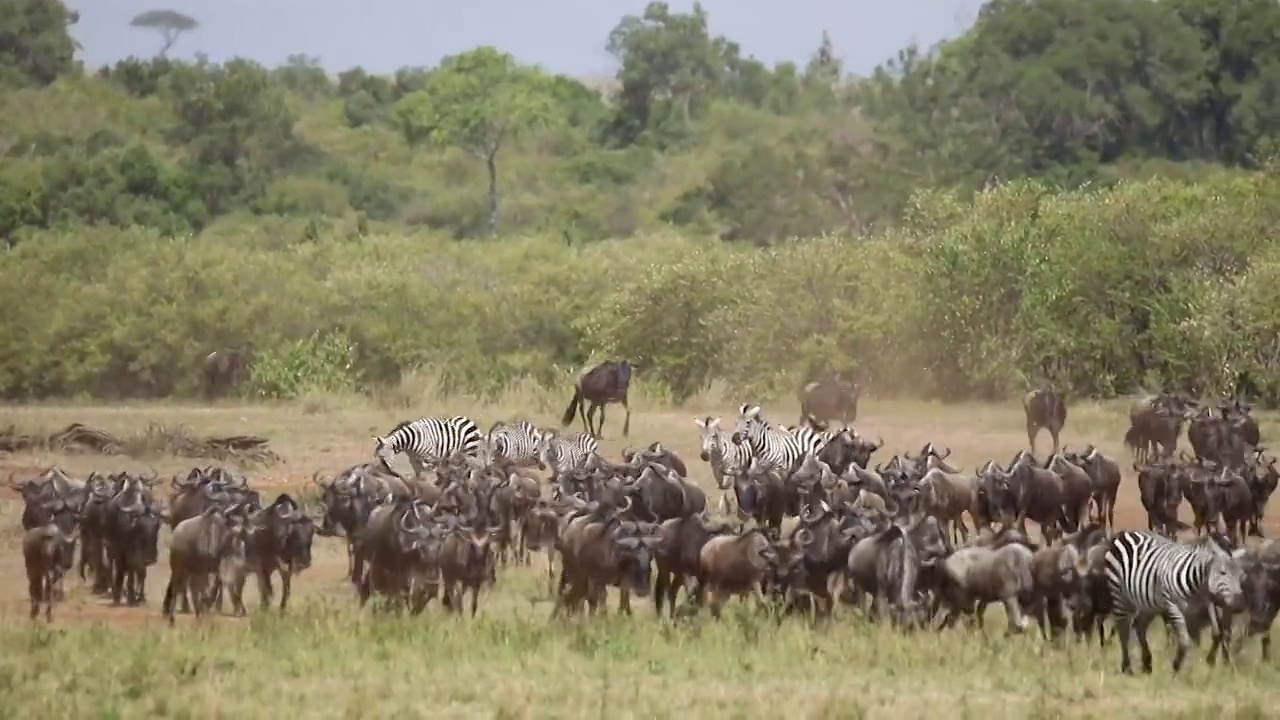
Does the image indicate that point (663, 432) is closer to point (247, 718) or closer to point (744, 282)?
point (744, 282)

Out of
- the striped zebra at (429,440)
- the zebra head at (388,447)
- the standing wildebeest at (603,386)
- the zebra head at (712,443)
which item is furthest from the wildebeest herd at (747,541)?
the standing wildebeest at (603,386)

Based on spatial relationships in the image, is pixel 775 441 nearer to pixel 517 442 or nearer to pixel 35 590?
pixel 517 442

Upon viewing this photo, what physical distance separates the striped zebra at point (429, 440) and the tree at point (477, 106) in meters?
41.1

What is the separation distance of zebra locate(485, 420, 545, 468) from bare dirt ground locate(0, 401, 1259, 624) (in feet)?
6.15

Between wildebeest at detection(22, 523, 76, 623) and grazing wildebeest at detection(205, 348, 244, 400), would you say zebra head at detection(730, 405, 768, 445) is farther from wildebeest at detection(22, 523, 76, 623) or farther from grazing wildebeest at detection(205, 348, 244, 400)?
grazing wildebeest at detection(205, 348, 244, 400)

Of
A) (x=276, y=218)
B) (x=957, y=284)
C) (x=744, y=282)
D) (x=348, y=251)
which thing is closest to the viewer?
(x=957, y=284)

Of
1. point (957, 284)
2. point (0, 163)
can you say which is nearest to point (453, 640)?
point (957, 284)

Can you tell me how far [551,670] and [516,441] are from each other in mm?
10456

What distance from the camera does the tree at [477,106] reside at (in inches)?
2532

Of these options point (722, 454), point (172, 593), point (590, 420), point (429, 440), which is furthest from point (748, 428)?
point (172, 593)

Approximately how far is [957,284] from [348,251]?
15.9m

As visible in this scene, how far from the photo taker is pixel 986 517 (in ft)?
57.8

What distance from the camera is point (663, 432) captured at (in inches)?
1048

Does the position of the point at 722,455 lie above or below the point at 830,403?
below
